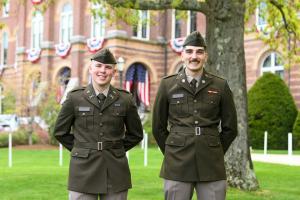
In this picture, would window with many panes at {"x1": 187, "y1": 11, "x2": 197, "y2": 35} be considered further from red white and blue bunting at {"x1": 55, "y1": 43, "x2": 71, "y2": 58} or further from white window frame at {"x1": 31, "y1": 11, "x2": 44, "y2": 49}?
white window frame at {"x1": 31, "y1": 11, "x2": 44, "y2": 49}

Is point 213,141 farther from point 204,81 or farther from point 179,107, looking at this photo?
A: point 204,81

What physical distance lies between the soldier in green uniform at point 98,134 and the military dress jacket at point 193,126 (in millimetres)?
381

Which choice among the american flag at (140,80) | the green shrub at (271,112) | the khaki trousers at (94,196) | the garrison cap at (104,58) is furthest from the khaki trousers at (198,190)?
the american flag at (140,80)

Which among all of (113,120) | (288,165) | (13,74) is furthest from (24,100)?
(113,120)

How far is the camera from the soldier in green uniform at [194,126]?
16.6 ft

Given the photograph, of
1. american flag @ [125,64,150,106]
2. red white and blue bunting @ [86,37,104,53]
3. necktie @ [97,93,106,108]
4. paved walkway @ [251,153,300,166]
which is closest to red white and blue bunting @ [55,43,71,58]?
red white and blue bunting @ [86,37,104,53]

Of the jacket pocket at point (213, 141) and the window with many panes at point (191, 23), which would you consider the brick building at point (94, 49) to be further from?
the jacket pocket at point (213, 141)

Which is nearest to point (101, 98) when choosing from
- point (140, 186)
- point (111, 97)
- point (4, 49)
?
point (111, 97)

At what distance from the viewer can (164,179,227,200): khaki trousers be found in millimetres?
5027

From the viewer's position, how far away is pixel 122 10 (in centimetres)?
1286

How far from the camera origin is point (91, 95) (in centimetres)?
509

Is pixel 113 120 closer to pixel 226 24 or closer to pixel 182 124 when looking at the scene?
pixel 182 124

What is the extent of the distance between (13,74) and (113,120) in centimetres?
3640

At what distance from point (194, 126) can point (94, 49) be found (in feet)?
90.0
